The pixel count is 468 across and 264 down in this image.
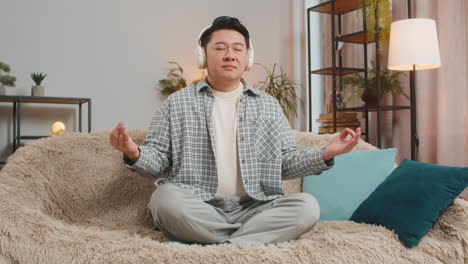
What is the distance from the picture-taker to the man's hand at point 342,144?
1341 mm

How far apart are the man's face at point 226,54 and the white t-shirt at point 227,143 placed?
89 millimetres

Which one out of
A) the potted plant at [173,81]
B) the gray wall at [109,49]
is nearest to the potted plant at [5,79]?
the gray wall at [109,49]

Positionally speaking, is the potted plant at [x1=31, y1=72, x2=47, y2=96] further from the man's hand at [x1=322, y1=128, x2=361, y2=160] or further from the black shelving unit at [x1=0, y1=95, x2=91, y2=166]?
the man's hand at [x1=322, y1=128, x2=361, y2=160]

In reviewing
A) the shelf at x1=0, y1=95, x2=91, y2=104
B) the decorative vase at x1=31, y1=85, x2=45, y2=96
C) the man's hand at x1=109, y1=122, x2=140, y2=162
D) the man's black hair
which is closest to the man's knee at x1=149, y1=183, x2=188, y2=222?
the man's hand at x1=109, y1=122, x2=140, y2=162

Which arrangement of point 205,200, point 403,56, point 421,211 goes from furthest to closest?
point 403,56
point 205,200
point 421,211

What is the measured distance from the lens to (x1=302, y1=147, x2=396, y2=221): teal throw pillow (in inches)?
67.0

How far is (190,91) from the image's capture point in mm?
1653

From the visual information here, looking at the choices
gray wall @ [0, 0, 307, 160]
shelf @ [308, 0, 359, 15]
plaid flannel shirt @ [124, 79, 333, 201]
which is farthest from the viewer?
gray wall @ [0, 0, 307, 160]

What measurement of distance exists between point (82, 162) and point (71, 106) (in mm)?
2143

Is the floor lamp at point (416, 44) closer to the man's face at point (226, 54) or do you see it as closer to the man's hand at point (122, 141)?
the man's face at point (226, 54)

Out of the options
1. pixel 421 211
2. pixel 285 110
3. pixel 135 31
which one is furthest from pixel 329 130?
pixel 421 211

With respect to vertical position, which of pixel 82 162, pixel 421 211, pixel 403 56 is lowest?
pixel 421 211

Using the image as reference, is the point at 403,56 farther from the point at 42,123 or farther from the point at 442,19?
the point at 42,123

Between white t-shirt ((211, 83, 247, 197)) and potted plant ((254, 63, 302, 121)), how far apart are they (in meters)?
2.41
